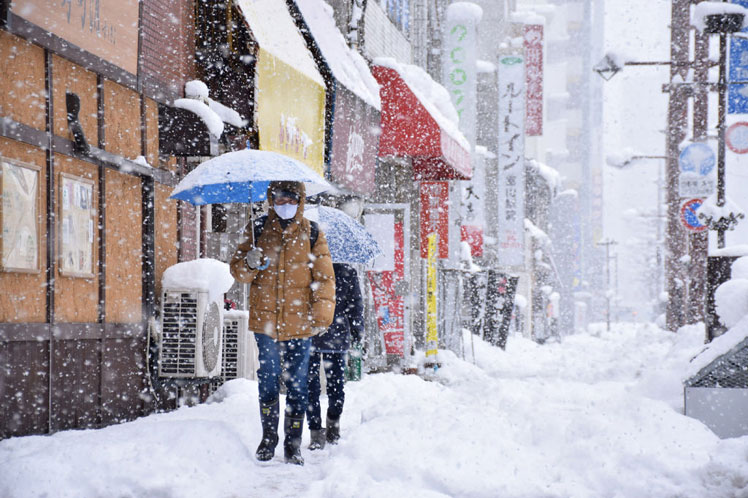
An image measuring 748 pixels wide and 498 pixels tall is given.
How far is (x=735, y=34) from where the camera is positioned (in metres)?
15.0

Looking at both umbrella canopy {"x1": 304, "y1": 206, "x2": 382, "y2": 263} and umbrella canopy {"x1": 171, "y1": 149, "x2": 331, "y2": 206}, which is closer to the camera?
umbrella canopy {"x1": 171, "y1": 149, "x2": 331, "y2": 206}

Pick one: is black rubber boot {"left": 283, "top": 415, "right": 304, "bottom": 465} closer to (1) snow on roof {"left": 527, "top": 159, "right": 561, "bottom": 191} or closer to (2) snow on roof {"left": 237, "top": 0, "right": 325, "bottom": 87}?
(2) snow on roof {"left": 237, "top": 0, "right": 325, "bottom": 87}

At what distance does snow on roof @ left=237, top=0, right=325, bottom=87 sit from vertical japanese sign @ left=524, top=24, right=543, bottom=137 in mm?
27252

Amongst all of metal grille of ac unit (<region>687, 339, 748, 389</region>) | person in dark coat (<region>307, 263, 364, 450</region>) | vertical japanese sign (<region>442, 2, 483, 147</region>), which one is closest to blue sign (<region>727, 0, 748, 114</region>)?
vertical japanese sign (<region>442, 2, 483, 147</region>)

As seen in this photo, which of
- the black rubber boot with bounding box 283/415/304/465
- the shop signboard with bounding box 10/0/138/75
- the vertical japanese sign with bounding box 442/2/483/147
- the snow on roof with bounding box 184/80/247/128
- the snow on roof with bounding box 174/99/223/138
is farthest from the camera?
the vertical japanese sign with bounding box 442/2/483/147

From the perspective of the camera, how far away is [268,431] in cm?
628

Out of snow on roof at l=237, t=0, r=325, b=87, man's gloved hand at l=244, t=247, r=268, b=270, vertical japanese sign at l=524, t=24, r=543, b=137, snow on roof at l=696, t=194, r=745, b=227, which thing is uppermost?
vertical japanese sign at l=524, t=24, r=543, b=137

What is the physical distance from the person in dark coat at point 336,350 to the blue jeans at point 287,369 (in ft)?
1.80

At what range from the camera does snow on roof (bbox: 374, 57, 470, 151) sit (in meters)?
14.6

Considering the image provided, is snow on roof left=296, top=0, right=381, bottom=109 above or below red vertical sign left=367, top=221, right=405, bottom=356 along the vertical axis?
above

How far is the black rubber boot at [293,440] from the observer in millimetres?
6250

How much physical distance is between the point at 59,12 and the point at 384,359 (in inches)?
350

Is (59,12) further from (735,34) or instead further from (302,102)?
(735,34)

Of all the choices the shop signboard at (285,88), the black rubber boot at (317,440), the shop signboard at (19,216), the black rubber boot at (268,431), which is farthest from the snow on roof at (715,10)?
the shop signboard at (19,216)
